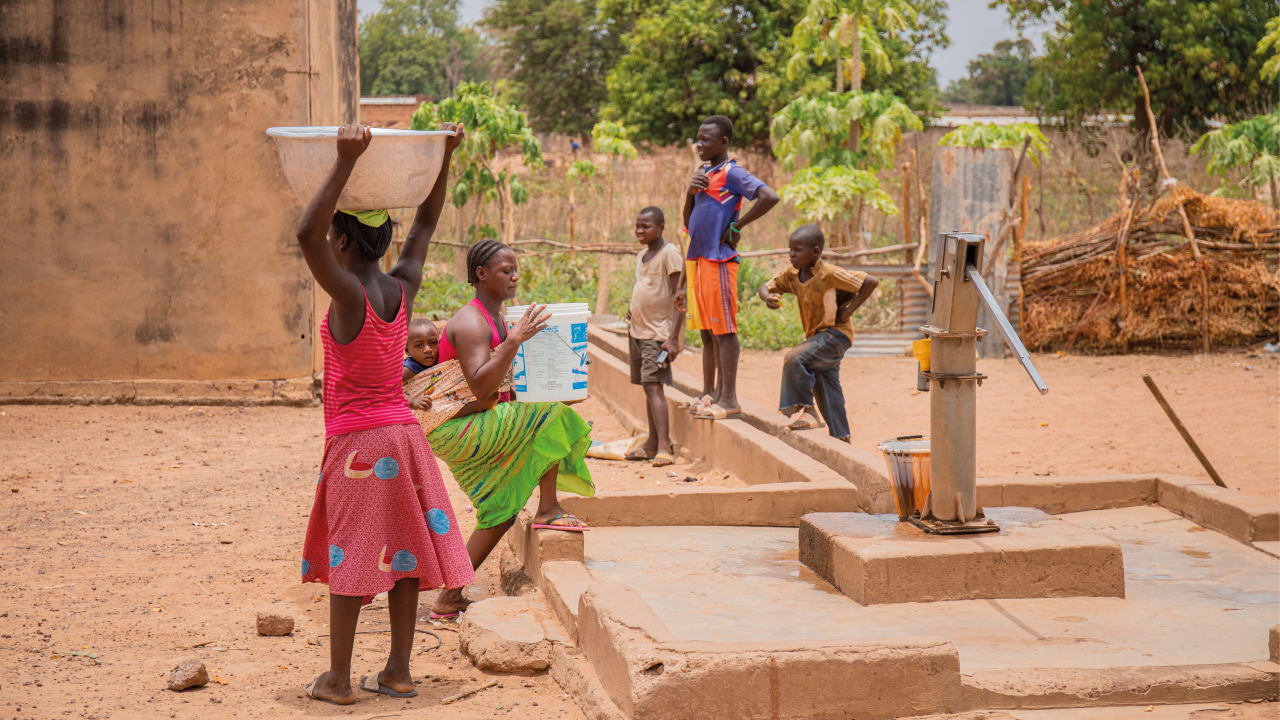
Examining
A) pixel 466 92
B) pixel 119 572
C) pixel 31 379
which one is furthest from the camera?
pixel 466 92

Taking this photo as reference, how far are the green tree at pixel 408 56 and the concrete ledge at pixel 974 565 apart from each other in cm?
3831

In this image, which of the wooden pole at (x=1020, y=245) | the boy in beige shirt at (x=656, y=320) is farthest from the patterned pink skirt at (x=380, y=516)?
the wooden pole at (x=1020, y=245)

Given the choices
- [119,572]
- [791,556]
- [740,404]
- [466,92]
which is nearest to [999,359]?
[740,404]

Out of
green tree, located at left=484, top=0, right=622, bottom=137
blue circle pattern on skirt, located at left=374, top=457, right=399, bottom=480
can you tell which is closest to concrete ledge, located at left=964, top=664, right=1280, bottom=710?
blue circle pattern on skirt, located at left=374, top=457, right=399, bottom=480

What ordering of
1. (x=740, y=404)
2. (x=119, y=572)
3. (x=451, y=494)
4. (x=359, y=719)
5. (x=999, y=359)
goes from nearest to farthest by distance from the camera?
1. (x=359, y=719)
2. (x=119, y=572)
3. (x=451, y=494)
4. (x=740, y=404)
5. (x=999, y=359)

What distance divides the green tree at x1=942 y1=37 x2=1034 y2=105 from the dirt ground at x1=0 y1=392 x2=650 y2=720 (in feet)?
143

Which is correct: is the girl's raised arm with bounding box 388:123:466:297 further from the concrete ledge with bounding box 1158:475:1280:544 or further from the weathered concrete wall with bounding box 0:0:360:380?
the weathered concrete wall with bounding box 0:0:360:380

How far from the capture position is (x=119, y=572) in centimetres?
505

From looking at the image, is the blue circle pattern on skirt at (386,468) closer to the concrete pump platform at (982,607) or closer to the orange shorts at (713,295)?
the concrete pump platform at (982,607)

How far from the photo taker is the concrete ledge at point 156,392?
9.45 metres

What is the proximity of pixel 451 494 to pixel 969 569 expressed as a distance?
321 centimetres

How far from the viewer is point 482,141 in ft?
45.4

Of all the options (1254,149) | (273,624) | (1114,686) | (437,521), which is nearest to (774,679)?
(1114,686)

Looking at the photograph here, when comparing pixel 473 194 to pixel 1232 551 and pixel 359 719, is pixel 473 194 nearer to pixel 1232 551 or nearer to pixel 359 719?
pixel 1232 551
